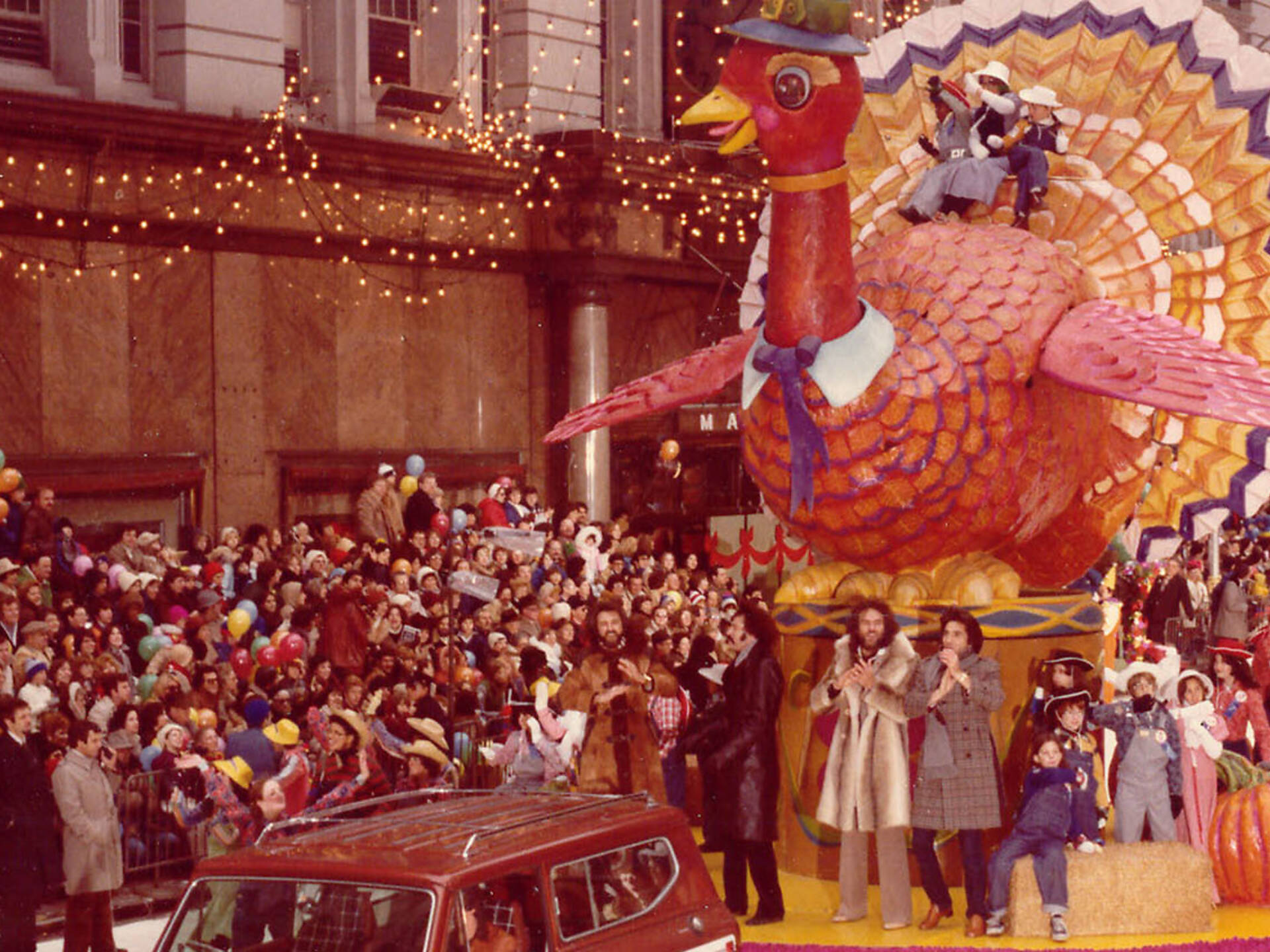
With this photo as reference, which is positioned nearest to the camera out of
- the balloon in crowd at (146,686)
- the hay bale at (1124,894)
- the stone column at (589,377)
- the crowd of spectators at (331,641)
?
the hay bale at (1124,894)

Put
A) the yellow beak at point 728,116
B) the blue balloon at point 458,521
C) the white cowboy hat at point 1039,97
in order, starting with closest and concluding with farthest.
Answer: the yellow beak at point 728,116 → the white cowboy hat at point 1039,97 → the blue balloon at point 458,521

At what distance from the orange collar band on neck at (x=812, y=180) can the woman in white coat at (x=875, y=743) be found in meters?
2.10

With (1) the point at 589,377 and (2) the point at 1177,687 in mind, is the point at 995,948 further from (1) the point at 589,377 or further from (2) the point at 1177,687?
(1) the point at 589,377

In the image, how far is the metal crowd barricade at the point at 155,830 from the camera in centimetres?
1320

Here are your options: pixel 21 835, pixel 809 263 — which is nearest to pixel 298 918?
pixel 21 835

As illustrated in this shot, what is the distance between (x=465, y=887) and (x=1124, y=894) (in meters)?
4.48

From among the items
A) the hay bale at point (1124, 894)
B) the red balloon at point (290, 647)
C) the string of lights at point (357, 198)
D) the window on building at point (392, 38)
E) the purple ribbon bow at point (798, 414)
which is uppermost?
the window on building at point (392, 38)

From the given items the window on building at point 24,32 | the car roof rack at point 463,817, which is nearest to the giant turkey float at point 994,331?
the car roof rack at point 463,817

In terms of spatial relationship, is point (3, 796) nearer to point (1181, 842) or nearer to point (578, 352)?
point (1181, 842)

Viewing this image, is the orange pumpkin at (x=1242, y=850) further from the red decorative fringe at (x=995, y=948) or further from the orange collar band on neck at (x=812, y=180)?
the orange collar band on neck at (x=812, y=180)

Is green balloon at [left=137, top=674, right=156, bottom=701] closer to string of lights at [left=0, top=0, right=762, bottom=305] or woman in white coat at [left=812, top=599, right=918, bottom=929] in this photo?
woman in white coat at [left=812, top=599, right=918, bottom=929]

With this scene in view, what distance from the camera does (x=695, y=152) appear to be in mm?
25969

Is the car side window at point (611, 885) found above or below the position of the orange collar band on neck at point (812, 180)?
below

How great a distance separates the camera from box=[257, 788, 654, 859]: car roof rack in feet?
27.5
